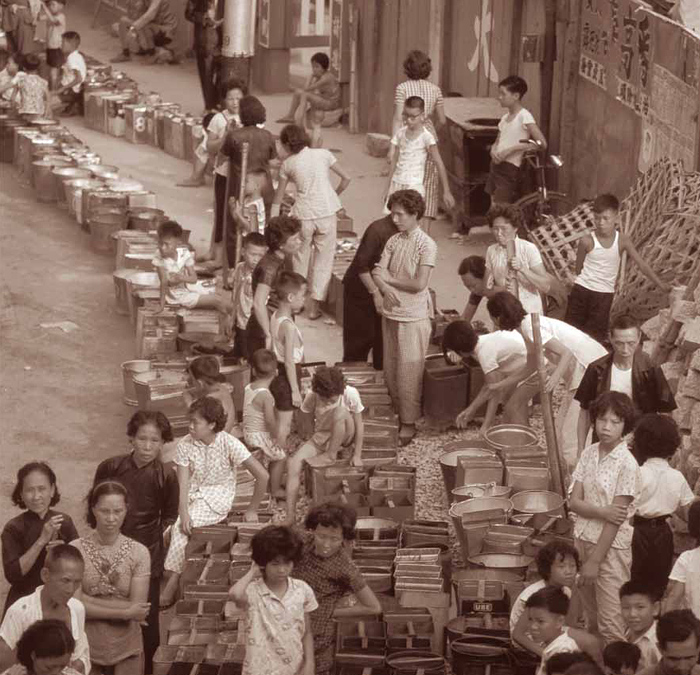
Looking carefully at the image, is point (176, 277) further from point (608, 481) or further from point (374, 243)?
point (608, 481)

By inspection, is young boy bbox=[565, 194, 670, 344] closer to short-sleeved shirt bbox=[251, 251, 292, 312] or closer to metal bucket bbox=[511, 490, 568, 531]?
short-sleeved shirt bbox=[251, 251, 292, 312]

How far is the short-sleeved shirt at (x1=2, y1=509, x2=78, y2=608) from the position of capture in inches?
326

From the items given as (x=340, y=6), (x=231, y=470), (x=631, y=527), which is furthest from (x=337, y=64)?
(x=631, y=527)

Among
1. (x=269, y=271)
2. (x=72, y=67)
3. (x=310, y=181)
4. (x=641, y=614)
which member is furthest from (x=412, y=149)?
(x=72, y=67)

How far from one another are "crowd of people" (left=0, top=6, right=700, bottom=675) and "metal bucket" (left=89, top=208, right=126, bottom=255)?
1647 mm

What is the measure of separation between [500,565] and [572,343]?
171 centimetres

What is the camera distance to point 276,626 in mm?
7652

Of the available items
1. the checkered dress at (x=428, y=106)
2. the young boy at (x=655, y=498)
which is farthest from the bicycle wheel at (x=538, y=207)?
the young boy at (x=655, y=498)

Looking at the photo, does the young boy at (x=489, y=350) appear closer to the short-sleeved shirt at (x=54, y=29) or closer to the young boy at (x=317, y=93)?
the young boy at (x=317, y=93)

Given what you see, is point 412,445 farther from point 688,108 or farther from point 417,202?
point 688,108

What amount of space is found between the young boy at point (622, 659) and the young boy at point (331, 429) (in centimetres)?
360

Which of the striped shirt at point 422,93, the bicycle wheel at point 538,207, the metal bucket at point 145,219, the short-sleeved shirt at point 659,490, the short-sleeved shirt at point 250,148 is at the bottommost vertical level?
the metal bucket at point 145,219

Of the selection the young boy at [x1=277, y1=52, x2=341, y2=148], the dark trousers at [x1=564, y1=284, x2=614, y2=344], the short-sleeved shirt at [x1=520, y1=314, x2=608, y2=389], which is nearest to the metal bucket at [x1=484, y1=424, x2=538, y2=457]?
the short-sleeved shirt at [x1=520, y1=314, x2=608, y2=389]

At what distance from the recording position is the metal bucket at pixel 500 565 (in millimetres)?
9266
